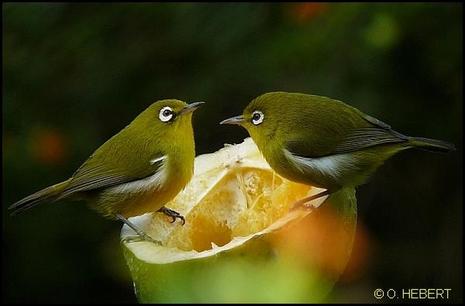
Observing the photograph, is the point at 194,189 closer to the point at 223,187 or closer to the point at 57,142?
the point at 223,187

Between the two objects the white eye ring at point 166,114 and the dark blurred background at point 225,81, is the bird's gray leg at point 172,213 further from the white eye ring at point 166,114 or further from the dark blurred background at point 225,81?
the dark blurred background at point 225,81

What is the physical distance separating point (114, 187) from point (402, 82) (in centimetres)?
197

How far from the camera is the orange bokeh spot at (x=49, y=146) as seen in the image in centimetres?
362

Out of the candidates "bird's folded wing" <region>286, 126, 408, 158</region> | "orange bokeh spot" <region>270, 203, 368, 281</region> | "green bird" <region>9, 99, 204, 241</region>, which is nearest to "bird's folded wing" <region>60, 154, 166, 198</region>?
"green bird" <region>9, 99, 204, 241</region>

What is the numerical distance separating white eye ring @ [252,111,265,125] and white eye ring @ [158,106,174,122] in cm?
15

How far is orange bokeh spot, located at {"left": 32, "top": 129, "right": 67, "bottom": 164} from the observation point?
142 inches

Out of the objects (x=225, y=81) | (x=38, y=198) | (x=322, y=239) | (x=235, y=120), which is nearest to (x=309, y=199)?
(x=322, y=239)

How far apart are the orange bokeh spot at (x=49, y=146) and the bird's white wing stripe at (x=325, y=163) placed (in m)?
2.05

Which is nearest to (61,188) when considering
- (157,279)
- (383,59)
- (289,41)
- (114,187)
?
(114,187)

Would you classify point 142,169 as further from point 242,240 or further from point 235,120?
point 242,240

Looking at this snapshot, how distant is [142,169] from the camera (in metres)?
1.66

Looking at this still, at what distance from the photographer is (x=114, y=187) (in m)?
1.69

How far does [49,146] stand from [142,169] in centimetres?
204

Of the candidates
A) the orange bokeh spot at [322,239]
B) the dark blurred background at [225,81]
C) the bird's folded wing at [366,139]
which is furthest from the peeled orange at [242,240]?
the dark blurred background at [225,81]
